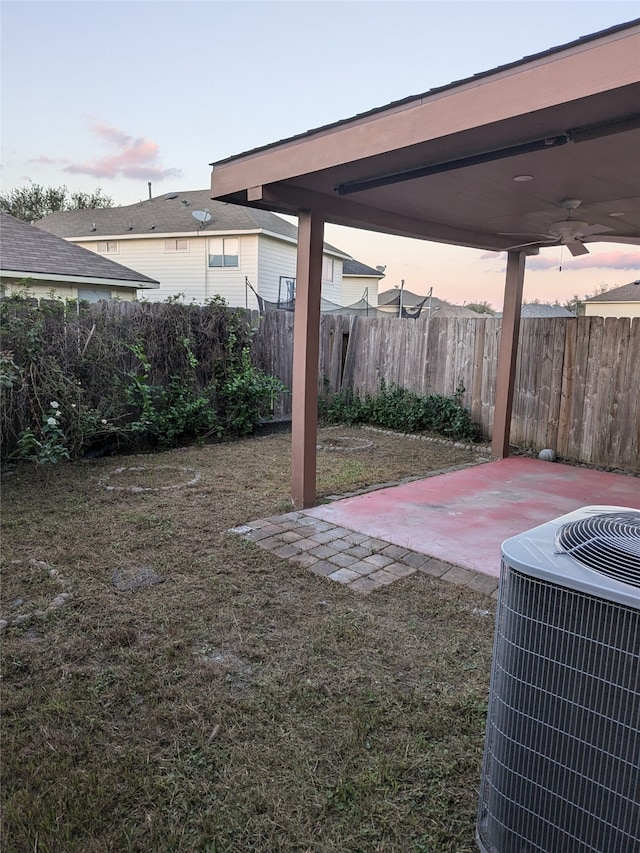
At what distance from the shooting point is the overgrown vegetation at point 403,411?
7.23 metres

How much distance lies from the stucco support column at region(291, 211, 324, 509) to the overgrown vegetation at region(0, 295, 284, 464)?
7.36ft

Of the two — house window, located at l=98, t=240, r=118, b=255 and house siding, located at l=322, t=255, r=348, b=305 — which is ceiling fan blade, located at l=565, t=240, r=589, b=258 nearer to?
house siding, located at l=322, t=255, r=348, b=305

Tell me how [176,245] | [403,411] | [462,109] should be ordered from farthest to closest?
[176,245] < [403,411] < [462,109]

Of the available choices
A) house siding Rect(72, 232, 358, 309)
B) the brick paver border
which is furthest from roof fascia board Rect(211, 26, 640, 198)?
house siding Rect(72, 232, 358, 309)

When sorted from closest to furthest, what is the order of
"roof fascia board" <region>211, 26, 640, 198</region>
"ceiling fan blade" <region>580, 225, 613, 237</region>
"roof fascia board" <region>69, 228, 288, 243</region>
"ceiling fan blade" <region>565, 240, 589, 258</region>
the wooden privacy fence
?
"roof fascia board" <region>211, 26, 640, 198</region>, "ceiling fan blade" <region>580, 225, 613, 237</region>, "ceiling fan blade" <region>565, 240, 589, 258</region>, the wooden privacy fence, "roof fascia board" <region>69, 228, 288, 243</region>

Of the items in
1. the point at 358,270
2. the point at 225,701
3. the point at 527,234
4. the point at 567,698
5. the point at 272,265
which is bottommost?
the point at 225,701

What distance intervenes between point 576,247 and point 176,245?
43.3ft

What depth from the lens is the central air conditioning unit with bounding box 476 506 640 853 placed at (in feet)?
3.94

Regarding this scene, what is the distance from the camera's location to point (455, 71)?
5953mm

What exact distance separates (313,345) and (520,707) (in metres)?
3.20

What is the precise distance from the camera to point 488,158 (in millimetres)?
3035

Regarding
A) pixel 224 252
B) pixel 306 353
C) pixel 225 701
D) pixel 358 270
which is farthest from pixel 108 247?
pixel 225 701

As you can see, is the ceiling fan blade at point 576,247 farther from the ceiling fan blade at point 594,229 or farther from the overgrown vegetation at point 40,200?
the overgrown vegetation at point 40,200

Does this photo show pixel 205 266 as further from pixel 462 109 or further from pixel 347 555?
pixel 462 109
